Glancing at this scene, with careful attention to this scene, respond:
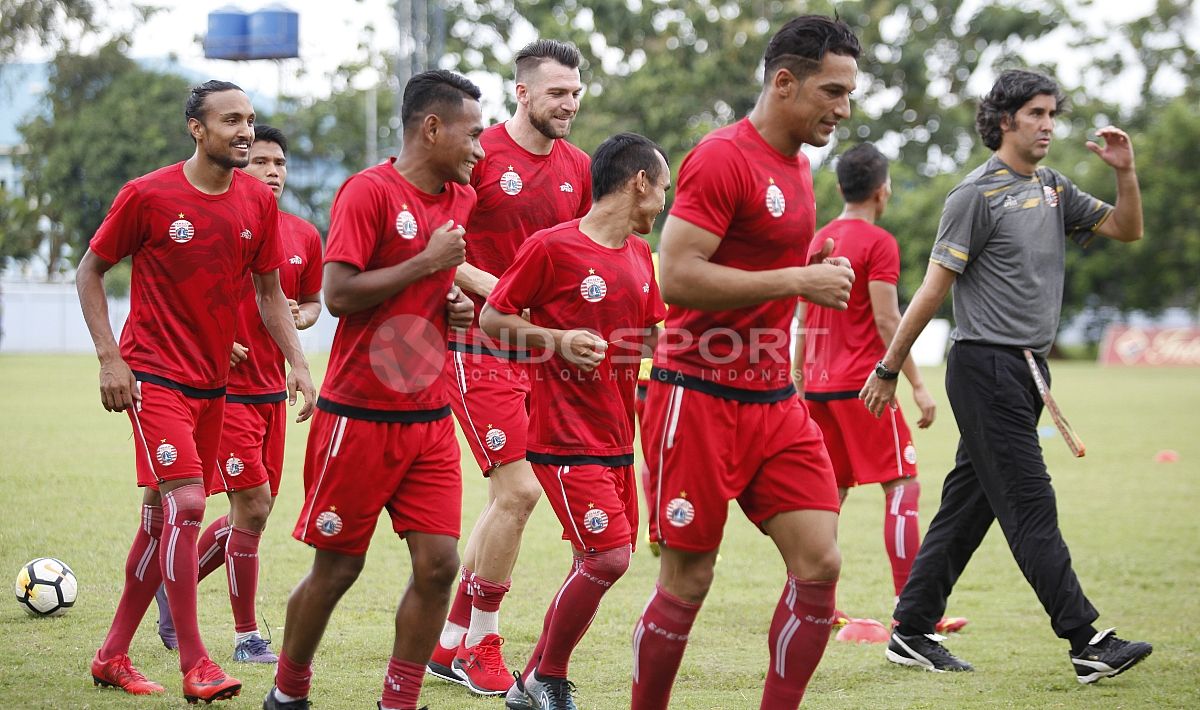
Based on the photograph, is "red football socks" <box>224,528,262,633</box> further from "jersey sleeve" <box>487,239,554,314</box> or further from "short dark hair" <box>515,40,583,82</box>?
"short dark hair" <box>515,40,583,82</box>

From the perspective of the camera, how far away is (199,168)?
19.2 ft

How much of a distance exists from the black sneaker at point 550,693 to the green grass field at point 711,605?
193mm

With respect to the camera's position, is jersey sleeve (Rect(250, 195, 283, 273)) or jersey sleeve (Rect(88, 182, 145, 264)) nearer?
jersey sleeve (Rect(88, 182, 145, 264))

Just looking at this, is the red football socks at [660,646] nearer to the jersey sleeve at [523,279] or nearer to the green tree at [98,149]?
the jersey sleeve at [523,279]

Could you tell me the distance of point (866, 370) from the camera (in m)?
7.49

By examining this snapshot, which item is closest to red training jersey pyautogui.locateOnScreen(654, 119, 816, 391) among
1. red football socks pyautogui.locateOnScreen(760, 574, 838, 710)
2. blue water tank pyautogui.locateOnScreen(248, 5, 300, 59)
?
red football socks pyautogui.locateOnScreen(760, 574, 838, 710)

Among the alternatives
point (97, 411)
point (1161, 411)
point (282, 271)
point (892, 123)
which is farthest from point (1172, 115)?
point (282, 271)

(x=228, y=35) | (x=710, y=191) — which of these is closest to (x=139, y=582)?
(x=710, y=191)

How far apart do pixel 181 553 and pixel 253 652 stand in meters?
0.91

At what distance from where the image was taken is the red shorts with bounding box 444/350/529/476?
243 inches

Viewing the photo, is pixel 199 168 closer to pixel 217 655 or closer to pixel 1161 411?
pixel 217 655

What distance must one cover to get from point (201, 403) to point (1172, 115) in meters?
47.5

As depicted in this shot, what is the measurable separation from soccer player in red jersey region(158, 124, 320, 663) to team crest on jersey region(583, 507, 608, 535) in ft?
5.84

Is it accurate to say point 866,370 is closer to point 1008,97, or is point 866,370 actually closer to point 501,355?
point 1008,97
